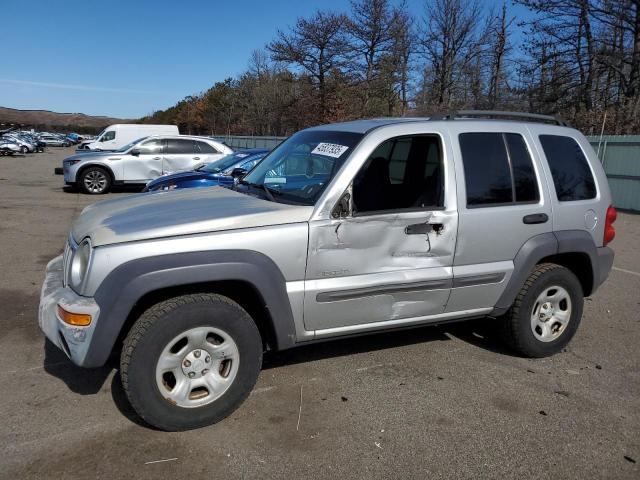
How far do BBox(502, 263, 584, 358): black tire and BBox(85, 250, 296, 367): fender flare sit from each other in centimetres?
206

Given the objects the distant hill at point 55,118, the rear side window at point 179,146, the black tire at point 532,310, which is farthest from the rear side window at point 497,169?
the distant hill at point 55,118

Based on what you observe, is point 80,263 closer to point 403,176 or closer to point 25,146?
point 403,176

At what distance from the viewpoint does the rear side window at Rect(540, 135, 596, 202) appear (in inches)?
166

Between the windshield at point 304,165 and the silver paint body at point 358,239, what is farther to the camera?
the windshield at point 304,165

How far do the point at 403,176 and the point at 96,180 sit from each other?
13124 mm

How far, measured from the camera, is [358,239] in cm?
341

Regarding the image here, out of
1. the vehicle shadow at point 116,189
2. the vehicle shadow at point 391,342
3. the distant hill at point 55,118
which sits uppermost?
the distant hill at point 55,118

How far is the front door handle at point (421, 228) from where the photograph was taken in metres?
3.57

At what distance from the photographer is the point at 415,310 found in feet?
12.2

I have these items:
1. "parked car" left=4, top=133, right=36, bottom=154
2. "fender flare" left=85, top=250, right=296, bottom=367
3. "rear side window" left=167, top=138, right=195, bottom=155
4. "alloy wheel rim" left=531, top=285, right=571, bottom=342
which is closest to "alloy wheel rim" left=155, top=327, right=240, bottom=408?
"fender flare" left=85, top=250, right=296, bottom=367

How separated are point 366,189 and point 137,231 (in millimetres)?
1463

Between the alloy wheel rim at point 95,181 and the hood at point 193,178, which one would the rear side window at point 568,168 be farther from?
the alloy wheel rim at point 95,181

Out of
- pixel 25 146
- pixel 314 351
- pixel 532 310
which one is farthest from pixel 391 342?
pixel 25 146

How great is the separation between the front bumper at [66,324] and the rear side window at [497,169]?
8.43 feet
